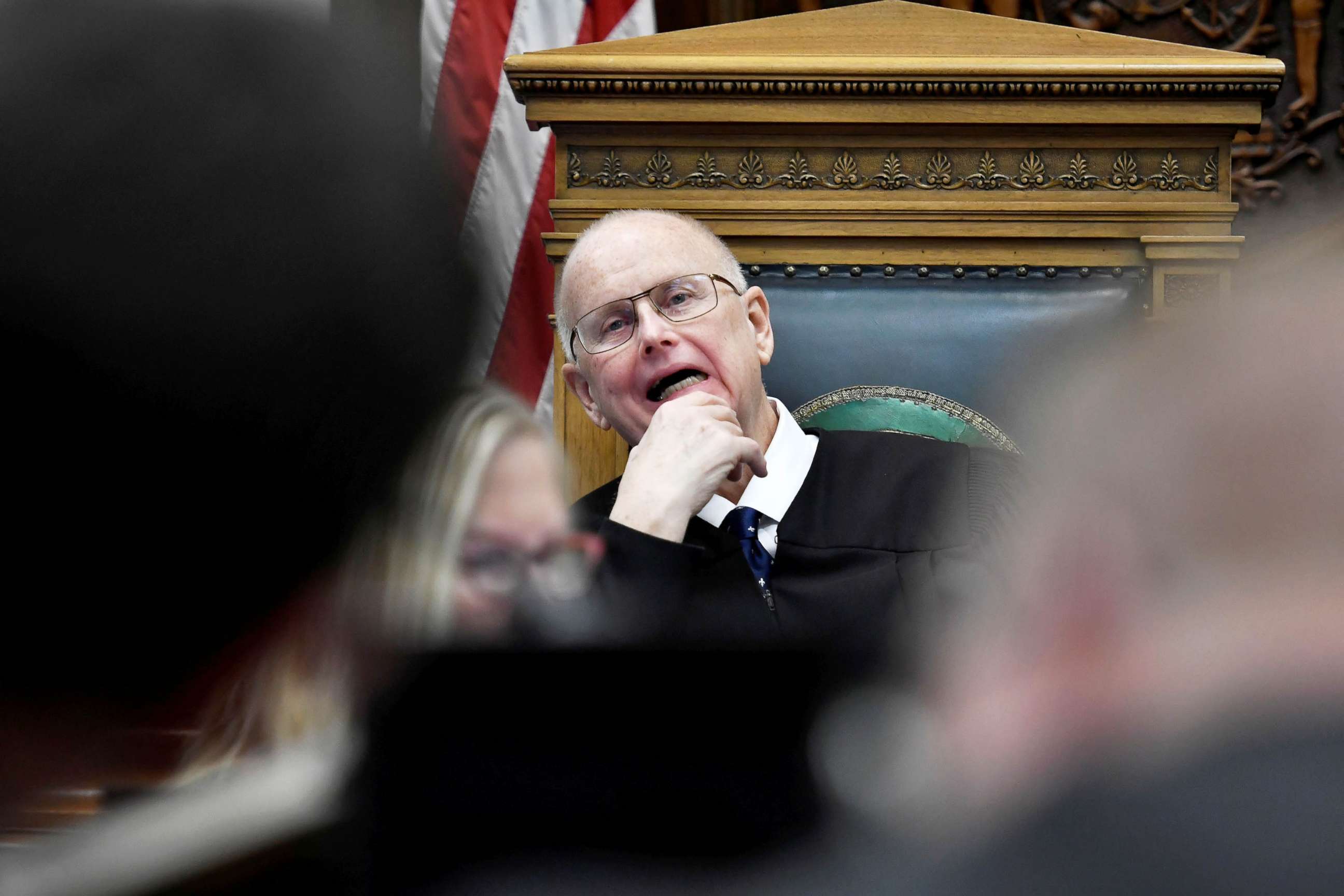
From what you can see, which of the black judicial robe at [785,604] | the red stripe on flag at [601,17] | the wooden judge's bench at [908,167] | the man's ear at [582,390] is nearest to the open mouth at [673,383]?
the man's ear at [582,390]

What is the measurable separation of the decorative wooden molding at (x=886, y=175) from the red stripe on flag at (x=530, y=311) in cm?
12

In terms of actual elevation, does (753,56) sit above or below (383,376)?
above

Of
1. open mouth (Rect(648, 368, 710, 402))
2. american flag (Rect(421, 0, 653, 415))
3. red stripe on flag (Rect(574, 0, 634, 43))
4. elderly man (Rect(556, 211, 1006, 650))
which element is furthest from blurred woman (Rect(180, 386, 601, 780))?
red stripe on flag (Rect(574, 0, 634, 43))

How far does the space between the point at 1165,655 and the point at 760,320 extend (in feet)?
4.06

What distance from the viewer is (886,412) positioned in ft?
4.83

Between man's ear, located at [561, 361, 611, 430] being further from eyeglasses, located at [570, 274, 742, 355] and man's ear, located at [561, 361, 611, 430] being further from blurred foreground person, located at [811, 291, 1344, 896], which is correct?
blurred foreground person, located at [811, 291, 1344, 896]

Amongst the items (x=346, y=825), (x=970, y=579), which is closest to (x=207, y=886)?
(x=346, y=825)

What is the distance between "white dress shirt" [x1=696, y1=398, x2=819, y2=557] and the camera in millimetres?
1117

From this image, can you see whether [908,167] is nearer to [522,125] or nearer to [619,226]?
[619,226]

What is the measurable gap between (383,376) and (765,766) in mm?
94

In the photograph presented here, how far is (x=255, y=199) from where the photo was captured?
160 millimetres

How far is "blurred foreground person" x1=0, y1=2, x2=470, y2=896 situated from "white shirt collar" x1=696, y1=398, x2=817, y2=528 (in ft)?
2.92

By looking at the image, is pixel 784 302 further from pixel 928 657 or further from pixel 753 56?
pixel 928 657

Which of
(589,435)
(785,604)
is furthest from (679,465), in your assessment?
(589,435)
